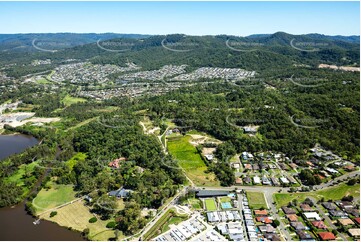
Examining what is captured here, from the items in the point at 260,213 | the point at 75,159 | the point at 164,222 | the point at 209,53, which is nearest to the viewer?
the point at 164,222

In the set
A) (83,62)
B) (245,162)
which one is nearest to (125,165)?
(245,162)

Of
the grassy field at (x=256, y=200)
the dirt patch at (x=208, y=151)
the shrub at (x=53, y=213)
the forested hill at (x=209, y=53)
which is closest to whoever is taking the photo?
the shrub at (x=53, y=213)

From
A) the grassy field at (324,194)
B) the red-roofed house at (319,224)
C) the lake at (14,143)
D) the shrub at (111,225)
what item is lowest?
the lake at (14,143)

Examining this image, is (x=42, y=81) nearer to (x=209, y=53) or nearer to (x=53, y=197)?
(x=209, y=53)

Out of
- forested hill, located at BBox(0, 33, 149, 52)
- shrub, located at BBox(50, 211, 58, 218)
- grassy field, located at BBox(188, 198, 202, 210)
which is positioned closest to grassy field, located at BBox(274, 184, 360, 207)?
grassy field, located at BBox(188, 198, 202, 210)

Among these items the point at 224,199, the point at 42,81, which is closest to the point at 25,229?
the point at 224,199

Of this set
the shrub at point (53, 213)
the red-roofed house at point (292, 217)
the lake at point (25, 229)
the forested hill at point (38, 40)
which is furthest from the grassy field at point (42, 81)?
the red-roofed house at point (292, 217)

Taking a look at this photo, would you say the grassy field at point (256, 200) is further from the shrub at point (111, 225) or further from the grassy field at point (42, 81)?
the grassy field at point (42, 81)
